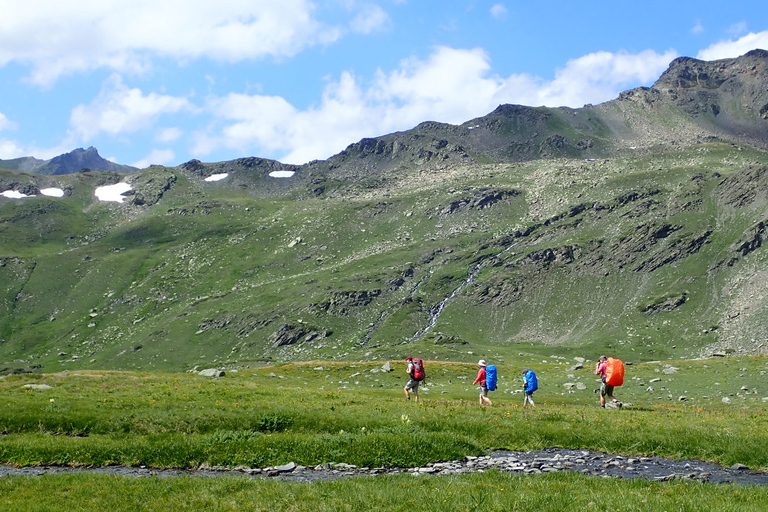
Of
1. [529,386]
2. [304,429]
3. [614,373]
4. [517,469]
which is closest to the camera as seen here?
[517,469]

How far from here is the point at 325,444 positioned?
23.3 metres

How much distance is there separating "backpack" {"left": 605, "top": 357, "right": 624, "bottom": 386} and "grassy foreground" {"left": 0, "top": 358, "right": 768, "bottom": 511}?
4.06 meters

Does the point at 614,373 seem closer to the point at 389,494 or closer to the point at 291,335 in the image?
the point at 389,494

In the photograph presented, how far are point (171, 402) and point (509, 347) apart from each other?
135 m

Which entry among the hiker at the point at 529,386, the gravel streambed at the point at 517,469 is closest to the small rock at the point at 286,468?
the gravel streambed at the point at 517,469

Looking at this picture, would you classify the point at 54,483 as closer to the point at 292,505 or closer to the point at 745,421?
the point at 292,505

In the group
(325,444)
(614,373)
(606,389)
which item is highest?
(614,373)

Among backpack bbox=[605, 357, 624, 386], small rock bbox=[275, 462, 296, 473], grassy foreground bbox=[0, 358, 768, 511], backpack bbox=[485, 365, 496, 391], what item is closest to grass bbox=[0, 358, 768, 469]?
grassy foreground bbox=[0, 358, 768, 511]

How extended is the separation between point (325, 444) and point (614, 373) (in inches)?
815

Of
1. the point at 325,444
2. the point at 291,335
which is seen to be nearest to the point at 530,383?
the point at 325,444

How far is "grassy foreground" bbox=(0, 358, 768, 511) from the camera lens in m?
16.6

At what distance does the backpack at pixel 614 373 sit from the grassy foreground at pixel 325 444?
406cm

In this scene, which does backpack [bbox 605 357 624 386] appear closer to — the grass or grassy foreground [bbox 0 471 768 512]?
the grass

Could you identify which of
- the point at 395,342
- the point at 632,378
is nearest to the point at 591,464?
the point at 632,378
